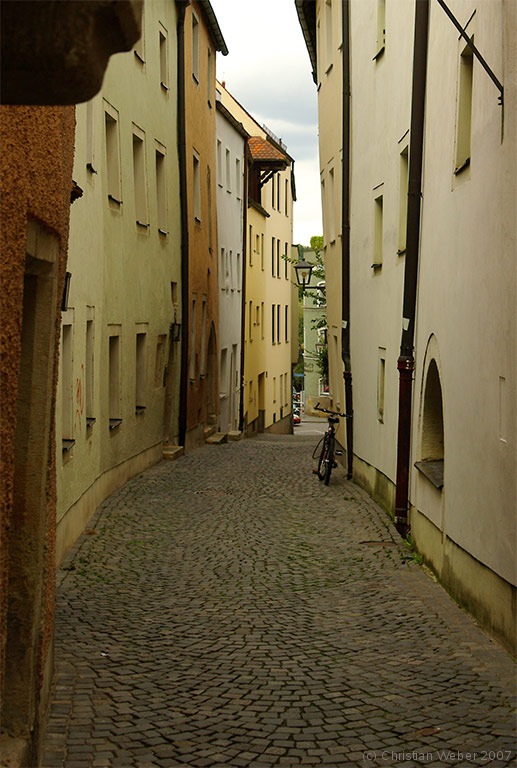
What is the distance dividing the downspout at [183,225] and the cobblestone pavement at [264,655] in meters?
9.82

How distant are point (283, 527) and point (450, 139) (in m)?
5.91

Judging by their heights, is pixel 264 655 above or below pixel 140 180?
below

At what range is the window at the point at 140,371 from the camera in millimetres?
21188

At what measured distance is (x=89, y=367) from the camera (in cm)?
1588

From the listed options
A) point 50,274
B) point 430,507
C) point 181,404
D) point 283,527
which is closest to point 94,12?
point 50,274

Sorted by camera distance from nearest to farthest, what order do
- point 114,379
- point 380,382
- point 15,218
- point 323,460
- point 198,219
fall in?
point 15,218, point 380,382, point 114,379, point 323,460, point 198,219

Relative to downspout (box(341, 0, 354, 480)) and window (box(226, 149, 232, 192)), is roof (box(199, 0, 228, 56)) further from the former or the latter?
downspout (box(341, 0, 354, 480))

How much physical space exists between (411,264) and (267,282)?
34384mm

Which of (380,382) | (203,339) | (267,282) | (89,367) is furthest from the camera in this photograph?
A: (267,282)

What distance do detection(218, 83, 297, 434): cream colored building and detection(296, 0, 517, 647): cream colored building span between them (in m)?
20.5

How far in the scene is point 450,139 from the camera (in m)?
12.0

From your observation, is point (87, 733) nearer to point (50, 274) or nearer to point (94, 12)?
point (50, 274)

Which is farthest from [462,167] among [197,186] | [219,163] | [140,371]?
[219,163]

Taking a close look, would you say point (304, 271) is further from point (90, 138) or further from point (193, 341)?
point (90, 138)
